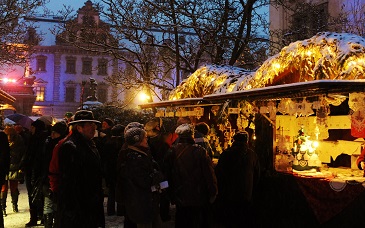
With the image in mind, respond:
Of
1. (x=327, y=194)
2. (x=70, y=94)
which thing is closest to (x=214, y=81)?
(x=327, y=194)

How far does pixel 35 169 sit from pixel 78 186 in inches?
124

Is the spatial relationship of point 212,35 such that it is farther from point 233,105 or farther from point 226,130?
point 233,105

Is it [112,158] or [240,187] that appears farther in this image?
[112,158]

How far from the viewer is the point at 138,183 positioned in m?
4.79

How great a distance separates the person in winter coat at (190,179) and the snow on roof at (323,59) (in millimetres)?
2870

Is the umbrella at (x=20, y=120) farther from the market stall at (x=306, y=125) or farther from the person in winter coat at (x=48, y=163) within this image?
the person in winter coat at (x=48, y=163)

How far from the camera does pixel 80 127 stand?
474 cm

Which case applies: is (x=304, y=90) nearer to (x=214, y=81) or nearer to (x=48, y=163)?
(x=48, y=163)

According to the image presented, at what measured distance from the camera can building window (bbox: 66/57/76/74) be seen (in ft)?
168

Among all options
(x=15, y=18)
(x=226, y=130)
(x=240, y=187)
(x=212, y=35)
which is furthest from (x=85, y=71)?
(x=240, y=187)

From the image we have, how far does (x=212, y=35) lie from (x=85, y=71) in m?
39.4

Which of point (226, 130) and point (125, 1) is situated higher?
point (125, 1)

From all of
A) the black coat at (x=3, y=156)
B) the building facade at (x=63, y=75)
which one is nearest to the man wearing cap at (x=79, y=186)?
the black coat at (x=3, y=156)

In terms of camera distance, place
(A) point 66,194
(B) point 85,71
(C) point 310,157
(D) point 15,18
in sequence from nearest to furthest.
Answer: (A) point 66,194, (C) point 310,157, (D) point 15,18, (B) point 85,71
